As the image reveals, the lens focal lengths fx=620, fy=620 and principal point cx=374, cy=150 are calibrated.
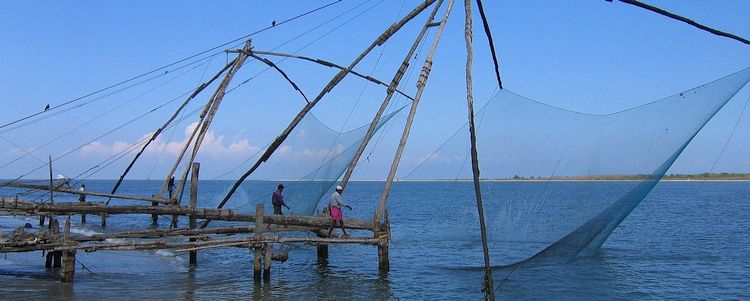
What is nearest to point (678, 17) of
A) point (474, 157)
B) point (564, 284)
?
point (474, 157)

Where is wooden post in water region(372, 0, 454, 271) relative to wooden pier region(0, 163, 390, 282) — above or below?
above

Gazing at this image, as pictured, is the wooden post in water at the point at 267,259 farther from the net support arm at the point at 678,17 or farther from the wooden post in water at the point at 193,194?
the net support arm at the point at 678,17

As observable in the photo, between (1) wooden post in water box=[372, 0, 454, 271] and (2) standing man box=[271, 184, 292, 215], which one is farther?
(2) standing man box=[271, 184, 292, 215]

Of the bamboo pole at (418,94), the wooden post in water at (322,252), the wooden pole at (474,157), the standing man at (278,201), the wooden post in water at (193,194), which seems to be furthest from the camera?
the wooden post in water at (322,252)

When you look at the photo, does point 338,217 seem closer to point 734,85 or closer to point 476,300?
point 476,300

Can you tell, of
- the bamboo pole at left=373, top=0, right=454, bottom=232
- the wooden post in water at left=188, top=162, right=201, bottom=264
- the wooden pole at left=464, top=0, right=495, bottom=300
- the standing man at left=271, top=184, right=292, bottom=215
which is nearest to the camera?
the wooden pole at left=464, top=0, right=495, bottom=300

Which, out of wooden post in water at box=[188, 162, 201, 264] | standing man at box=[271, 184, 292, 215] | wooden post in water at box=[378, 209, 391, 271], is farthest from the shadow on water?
wooden post in water at box=[188, 162, 201, 264]

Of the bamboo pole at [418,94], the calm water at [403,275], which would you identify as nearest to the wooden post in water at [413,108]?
the bamboo pole at [418,94]

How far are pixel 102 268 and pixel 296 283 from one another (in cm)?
466

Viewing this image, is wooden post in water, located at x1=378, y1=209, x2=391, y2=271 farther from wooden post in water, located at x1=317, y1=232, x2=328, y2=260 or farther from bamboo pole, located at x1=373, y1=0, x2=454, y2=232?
wooden post in water, located at x1=317, y1=232, x2=328, y2=260

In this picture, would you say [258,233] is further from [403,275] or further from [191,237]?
[403,275]

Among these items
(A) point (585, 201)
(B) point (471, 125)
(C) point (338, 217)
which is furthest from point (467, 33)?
(C) point (338, 217)

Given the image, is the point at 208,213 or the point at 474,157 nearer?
the point at 474,157

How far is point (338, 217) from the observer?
1220 centimetres
